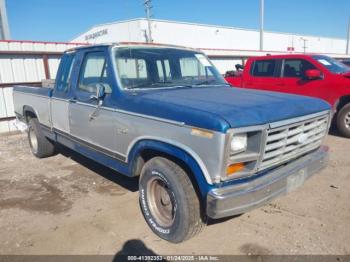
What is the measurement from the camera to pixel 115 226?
11.8ft

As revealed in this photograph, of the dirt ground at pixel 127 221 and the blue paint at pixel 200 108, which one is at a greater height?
the blue paint at pixel 200 108

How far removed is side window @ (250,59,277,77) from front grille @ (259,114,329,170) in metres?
5.07

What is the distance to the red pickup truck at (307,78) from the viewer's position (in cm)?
730

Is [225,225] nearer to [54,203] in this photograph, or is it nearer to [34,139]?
[54,203]

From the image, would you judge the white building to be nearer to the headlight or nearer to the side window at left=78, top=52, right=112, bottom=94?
the side window at left=78, top=52, right=112, bottom=94

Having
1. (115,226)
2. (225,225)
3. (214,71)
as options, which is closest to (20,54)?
(214,71)

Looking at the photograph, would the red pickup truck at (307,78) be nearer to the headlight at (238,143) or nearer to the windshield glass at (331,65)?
the windshield glass at (331,65)

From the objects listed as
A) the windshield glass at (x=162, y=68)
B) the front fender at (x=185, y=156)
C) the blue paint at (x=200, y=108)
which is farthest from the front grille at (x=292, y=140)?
the windshield glass at (x=162, y=68)

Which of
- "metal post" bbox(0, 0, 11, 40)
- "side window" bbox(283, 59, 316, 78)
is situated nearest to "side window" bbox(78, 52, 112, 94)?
"side window" bbox(283, 59, 316, 78)

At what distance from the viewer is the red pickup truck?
7.30 metres

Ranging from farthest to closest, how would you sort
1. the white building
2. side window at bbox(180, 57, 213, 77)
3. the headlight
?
the white building < side window at bbox(180, 57, 213, 77) < the headlight

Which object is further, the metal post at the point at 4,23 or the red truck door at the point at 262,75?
the metal post at the point at 4,23

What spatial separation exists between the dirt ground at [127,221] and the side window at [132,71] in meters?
1.63

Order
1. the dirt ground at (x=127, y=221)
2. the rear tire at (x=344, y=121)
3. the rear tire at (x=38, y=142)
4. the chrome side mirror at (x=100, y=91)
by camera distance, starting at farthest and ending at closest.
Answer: the rear tire at (x=344, y=121)
the rear tire at (x=38, y=142)
the chrome side mirror at (x=100, y=91)
the dirt ground at (x=127, y=221)
